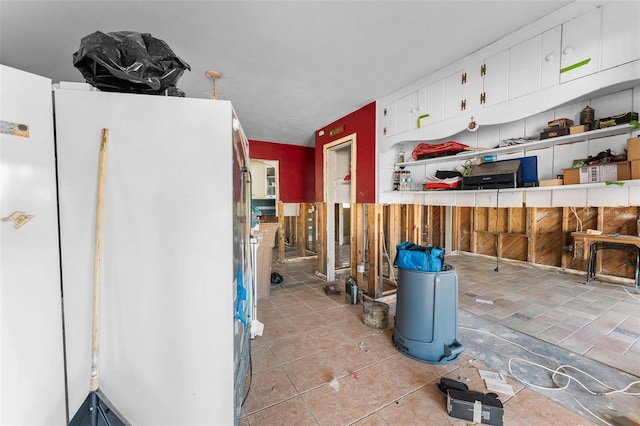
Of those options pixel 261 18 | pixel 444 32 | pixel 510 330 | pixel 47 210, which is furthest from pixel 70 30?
pixel 510 330

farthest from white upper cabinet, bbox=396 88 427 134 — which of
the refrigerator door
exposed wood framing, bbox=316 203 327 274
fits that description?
the refrigerator door

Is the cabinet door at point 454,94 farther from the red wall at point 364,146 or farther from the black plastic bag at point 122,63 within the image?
the black plastic bag at point 122,63

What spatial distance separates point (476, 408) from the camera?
1.46 m

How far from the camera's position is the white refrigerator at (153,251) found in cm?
106

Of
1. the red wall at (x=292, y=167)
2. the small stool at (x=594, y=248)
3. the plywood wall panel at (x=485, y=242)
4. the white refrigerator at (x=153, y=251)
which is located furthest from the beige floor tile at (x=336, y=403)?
A: the plywood wall panel at (x=485, y=242)

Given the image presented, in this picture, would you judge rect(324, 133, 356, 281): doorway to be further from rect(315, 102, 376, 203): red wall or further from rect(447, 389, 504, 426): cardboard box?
rect(447, 389, 504, 426): cardboard box

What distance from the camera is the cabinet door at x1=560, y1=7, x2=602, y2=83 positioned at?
68.0 inches

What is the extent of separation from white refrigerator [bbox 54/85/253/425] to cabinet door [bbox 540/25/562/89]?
238cm

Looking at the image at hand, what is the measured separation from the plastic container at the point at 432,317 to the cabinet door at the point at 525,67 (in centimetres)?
161

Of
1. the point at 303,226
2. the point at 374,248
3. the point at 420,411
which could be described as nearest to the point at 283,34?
the point at 374,248

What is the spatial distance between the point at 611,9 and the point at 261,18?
238cm

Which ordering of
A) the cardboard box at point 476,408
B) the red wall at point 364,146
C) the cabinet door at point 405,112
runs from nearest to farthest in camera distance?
the cardboard box at point 476,408, the cabinet door at point 405,112, the red wall at point 364,146

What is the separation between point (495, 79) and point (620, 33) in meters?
0.73

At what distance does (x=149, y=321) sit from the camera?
3.71ft
